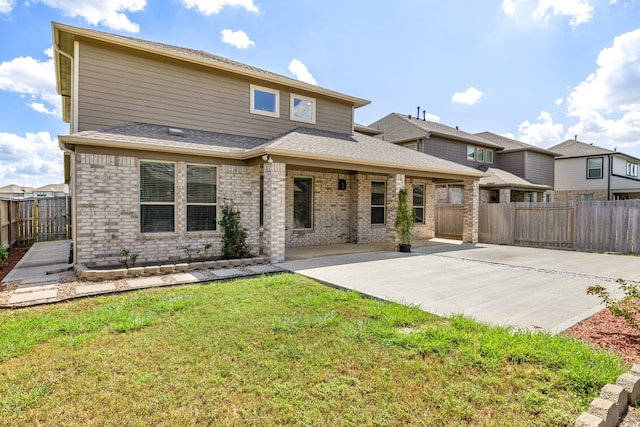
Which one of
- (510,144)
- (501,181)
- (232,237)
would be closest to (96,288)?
(232,237)

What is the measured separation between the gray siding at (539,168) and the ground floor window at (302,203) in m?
18.3

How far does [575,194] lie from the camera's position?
88.2 feet

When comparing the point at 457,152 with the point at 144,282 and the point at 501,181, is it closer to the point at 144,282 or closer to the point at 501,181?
the point at 501,181

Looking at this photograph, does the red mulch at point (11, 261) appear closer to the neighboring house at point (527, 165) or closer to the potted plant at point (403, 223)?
the potted plant at point (403, 223)

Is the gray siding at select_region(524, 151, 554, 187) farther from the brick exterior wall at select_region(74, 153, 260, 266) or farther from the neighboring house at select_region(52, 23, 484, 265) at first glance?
the brick exterior wall at select_region(74, 153, 260, 266)

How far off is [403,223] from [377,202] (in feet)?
8.92

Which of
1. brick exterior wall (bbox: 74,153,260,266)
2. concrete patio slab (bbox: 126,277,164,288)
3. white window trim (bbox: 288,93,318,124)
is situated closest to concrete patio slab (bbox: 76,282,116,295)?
Result: concrete patio slab (bbox: 126,277,164,288)

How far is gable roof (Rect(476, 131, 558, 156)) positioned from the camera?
75.4 ft

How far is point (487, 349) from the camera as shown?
344 cm

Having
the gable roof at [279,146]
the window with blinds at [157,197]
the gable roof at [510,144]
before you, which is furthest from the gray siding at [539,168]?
the window with blinds at [157,197]

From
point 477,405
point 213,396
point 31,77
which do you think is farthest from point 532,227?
point 31,77

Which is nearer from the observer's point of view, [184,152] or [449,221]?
[184,152]

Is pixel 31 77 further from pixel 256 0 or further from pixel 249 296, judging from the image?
pixel 249 296

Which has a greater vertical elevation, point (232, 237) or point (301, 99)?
point (301, 99)
